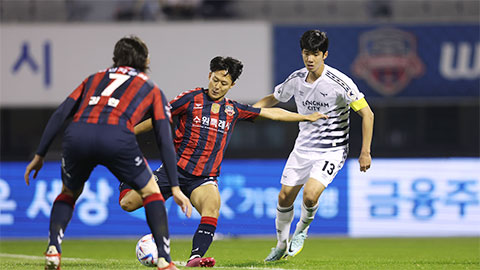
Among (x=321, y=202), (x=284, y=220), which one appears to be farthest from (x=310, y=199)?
(x=321, y=202)

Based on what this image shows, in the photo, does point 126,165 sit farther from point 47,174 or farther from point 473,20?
point 473,20

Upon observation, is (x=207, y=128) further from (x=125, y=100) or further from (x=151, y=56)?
(x=151, y=56)

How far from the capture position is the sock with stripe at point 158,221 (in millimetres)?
5828

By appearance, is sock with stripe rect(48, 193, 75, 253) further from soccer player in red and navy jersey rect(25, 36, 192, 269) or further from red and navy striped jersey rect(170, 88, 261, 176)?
red and navy striped jersey rect(170, 88, 261, 176)

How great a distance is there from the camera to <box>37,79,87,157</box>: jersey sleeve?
19.1 ft

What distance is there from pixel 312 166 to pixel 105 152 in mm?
3075

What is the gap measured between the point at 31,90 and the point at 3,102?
56cm

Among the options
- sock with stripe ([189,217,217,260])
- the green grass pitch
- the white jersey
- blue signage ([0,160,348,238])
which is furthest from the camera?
blue signage ([0,160,348,238])

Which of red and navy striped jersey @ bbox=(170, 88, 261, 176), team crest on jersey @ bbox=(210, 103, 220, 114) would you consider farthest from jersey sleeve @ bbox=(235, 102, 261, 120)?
team crest on jersey @ bbox=(210, 103, 220, 114)

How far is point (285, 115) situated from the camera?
762 cm

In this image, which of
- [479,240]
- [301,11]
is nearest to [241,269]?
[479,240]

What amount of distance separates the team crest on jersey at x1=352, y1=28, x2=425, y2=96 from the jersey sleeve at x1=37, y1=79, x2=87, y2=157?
10.7 meters

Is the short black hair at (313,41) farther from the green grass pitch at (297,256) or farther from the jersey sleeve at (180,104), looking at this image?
the green grass pitch at (297,256)

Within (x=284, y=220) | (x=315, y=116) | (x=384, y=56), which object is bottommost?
(x=284, y=220)
